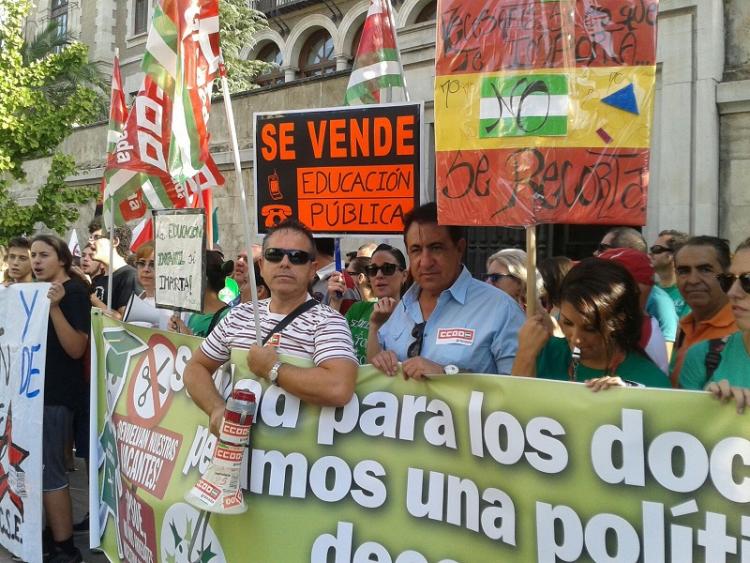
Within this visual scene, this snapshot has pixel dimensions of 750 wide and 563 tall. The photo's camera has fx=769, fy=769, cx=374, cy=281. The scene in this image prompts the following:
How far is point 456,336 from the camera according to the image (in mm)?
2805

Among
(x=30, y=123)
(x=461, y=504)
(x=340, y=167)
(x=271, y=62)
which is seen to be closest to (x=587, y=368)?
(x=461, y=504)

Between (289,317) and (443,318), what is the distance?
593 mm

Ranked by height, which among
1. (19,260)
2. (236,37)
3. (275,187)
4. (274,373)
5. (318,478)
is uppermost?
(236,37)

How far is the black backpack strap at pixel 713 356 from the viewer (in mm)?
2517

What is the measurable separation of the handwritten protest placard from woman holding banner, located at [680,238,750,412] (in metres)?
2.40

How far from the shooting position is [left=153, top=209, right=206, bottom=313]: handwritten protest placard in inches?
158

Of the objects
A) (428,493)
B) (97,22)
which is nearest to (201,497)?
(428,493)

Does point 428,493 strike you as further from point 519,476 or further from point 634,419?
point 634,419

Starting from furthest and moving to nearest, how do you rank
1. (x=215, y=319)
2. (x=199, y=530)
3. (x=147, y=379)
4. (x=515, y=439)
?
(x=215, y=319)
(x=147, y=379)
(x=199, y=530)
(x=515, y=439)

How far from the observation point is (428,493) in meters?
2.57

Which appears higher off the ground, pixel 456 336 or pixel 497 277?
pixel 497 277

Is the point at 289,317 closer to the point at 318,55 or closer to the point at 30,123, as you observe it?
the point at 30,123

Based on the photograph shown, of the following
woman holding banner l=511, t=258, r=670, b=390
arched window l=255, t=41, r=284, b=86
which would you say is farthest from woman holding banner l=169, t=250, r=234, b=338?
arched window l=255, t=41, r=284, b=86

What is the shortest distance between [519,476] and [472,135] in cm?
124
